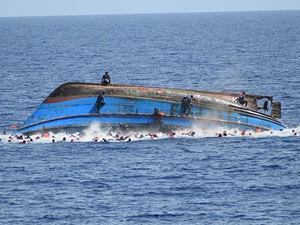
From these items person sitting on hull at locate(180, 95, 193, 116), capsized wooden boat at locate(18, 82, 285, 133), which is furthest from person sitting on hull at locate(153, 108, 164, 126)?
person sitting on hull at locate(180, 95, 193, 116)

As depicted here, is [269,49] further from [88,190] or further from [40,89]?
[88,190]

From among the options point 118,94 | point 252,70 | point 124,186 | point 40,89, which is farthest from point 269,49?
point 124,186

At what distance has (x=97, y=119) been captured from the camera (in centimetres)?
7856

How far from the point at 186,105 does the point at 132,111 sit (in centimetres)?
586

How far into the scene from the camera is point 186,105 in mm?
80125

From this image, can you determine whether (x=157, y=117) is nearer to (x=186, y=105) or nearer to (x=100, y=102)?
(x=186, y=105)

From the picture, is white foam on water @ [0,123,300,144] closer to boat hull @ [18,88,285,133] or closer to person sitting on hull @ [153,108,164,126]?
boat hull @ [18,88,285,133]

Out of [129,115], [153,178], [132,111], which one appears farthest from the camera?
[132,111]

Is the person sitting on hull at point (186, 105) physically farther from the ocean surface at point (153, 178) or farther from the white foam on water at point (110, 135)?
the ocean surface at point (153, 178)

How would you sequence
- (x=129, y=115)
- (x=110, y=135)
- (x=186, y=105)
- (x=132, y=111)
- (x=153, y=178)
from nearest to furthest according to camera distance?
(x=153, y=178), (x=129, y=115), (x=110, y=135), (x=132, y=111), (x=186, y=105)

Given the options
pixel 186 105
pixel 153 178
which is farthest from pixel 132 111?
pixel 153 178

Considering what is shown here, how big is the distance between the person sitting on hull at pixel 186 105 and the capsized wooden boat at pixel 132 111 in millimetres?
436

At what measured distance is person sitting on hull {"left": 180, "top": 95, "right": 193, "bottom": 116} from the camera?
79.9 m

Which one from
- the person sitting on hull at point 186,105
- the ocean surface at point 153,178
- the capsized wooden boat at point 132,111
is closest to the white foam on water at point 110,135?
the ocean surface at point 153,178
